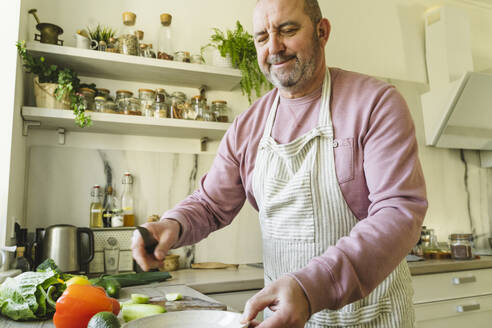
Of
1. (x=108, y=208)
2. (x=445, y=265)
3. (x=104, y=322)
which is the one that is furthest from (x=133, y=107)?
(x=445, y=265)

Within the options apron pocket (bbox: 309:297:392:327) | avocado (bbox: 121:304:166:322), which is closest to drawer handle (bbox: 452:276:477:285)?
apron pocket (bbox: 309:297:392:327)

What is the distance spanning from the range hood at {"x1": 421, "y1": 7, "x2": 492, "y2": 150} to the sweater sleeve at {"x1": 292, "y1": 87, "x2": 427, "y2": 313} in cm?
206

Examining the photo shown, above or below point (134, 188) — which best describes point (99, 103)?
above

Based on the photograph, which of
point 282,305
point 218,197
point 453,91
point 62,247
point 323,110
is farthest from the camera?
point 453,91

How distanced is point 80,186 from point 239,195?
1.17 metres

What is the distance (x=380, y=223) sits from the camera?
769 mm

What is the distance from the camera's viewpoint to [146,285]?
166 cm

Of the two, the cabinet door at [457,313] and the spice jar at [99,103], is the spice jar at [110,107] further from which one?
the cabinet door at [457,313]

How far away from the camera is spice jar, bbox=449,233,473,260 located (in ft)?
7.79

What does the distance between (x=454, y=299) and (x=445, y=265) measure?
215 millimetres

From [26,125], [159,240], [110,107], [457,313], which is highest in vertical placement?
[110,107]

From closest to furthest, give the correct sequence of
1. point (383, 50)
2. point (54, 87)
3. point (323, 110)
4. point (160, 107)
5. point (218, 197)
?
1. point (323, 110)
2. point (218, 197)
3. point (54, 87)
4. point (160, 107)
5. point (383, 50)

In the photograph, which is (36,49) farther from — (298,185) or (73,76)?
(298,185)

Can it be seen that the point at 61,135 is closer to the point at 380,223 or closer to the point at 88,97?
the point at 88,97
